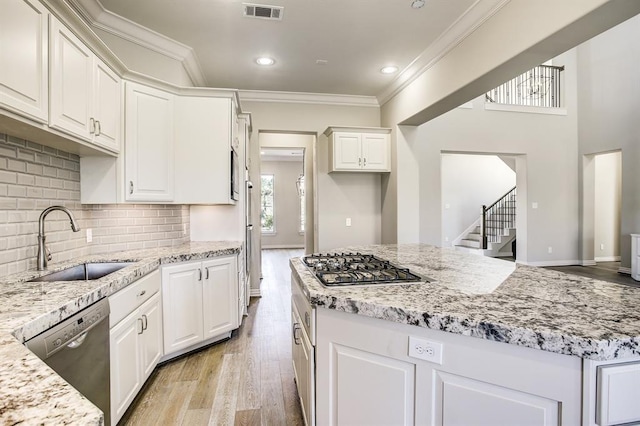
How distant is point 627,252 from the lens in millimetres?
6270

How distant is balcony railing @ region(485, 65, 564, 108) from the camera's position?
7037mm

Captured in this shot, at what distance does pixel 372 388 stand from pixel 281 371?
157cm

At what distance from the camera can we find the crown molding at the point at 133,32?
8.40 ft

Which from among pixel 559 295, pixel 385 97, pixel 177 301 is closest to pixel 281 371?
pixel 177 301

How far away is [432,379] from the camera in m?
1.13

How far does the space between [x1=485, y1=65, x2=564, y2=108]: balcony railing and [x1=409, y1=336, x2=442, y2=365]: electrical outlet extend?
286 inches

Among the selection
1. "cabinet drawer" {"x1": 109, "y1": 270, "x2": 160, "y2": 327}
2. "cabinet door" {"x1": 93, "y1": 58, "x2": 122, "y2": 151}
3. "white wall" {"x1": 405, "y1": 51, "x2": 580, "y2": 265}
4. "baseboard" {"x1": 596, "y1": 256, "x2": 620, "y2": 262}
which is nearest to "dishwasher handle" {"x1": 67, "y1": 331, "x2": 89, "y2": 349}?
"cabinet drawer" {"x1": 109, "y1": 270, "x2": 160, "y2": 327}

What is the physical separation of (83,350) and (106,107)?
1.63 metres

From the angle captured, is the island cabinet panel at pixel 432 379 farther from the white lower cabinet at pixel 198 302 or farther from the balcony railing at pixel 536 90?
the balcony railing at pixel 536 90

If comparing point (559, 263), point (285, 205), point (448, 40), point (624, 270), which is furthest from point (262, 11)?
point (285, 205)

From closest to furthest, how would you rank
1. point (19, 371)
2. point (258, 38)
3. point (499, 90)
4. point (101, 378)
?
point (19, 371)
point (101, 378)
point (258, 38)
point (499, 90)

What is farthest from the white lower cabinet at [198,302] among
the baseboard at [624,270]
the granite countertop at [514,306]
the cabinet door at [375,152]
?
the baseboard at [624,270]

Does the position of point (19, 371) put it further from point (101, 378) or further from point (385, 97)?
point (385, 97)

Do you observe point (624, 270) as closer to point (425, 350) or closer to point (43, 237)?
point (425, 350)
